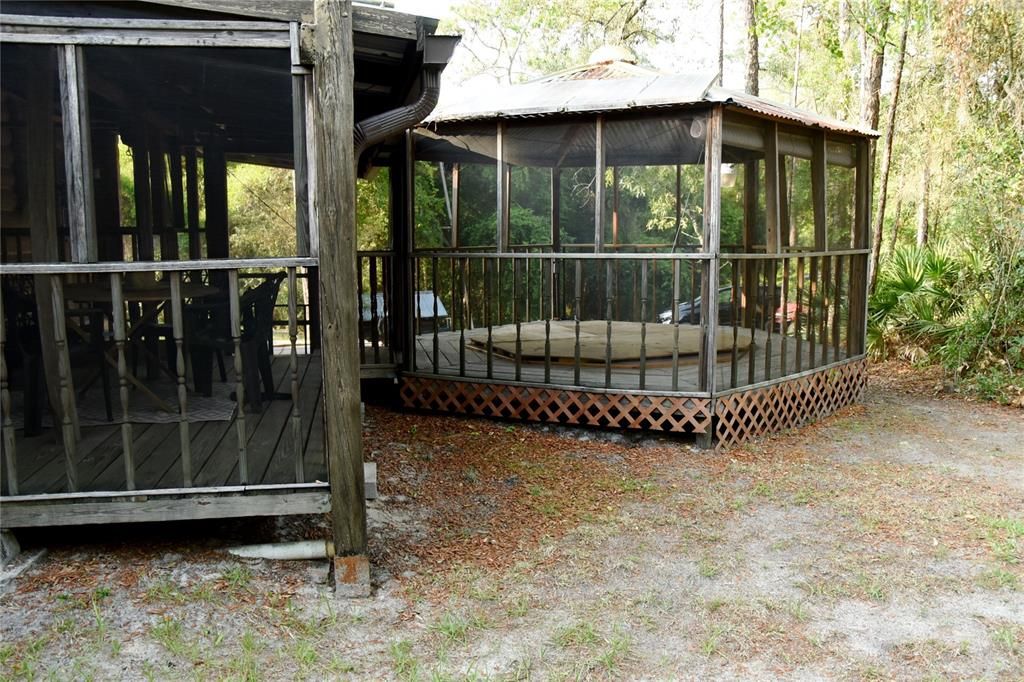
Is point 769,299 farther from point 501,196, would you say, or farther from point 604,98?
point 501,196

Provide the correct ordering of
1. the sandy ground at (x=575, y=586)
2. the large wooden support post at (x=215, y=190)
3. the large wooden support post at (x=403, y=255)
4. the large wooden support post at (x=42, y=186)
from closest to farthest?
the sandy ground at (x=575, y=586) < the large wooden support post at (x=42, y=186) < the large wooden support post at (x=403, y=255) < the large wooden support post at (x=215, y=190)

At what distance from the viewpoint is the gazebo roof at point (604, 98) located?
7148 mm

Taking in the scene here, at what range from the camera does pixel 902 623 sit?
4219 millimetres

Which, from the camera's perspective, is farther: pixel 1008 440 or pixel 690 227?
pixel 690 227

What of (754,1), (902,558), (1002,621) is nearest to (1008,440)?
(902,558)

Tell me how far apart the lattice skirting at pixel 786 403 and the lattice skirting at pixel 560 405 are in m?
0.29

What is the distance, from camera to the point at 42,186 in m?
4.57

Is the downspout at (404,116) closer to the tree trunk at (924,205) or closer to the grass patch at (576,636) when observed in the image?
the grass patch at (576,636)

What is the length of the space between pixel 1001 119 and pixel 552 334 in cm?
627

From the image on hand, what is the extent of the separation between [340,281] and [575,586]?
6.57ft

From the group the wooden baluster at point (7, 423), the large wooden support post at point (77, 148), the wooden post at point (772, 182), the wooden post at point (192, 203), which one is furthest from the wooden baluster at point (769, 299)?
the wooden baluster at point (7, 423)

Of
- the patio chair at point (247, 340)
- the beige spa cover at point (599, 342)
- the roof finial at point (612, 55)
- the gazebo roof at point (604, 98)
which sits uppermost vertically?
the roof finial at point (612, 55)

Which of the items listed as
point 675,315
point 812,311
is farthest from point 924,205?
point 675,315

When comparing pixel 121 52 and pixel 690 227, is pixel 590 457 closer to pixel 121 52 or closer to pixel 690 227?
pixel 121 52
